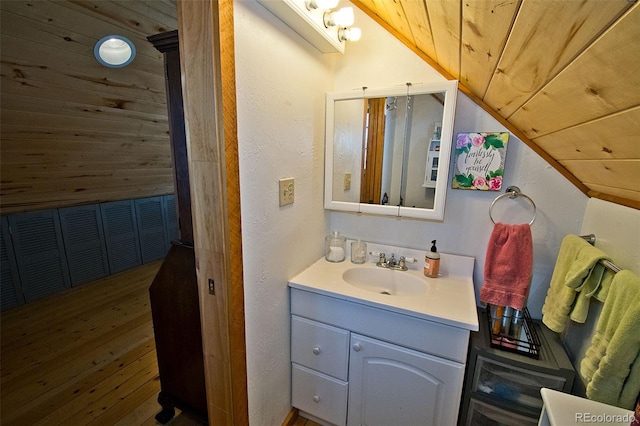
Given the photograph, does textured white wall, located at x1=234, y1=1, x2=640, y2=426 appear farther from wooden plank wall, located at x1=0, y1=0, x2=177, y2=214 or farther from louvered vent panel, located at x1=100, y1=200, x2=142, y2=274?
louvered vent panel, located at x1=100, y1=200, x2=142, y2=274

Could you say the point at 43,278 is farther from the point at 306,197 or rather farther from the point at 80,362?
the point at 306,197

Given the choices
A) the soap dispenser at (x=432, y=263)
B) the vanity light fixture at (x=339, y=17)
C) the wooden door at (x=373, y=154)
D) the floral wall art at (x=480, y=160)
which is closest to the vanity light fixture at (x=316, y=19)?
the vanity light fixture at (x=339, y=17)

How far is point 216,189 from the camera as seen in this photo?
83cm

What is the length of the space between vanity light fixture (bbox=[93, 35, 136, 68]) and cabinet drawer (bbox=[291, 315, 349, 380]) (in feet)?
6.38

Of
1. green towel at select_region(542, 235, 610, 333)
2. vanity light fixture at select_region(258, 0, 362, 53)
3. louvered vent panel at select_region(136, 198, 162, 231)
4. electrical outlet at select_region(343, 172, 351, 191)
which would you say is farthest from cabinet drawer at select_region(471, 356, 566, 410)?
louvered vent panel at select_region(136, 198, 162, 231)

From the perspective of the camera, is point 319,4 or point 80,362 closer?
point 319,4

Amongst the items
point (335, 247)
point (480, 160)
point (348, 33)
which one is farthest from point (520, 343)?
point (348, 33)

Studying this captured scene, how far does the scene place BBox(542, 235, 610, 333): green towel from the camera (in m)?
0.87

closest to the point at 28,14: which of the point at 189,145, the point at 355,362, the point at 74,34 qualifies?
the point at 74,34

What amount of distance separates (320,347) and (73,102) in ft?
7.30

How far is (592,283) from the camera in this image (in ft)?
2.89

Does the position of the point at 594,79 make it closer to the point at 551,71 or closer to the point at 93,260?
the point at 551,71

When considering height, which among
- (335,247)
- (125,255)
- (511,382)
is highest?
(335,247)

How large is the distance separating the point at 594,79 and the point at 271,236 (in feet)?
3.32
